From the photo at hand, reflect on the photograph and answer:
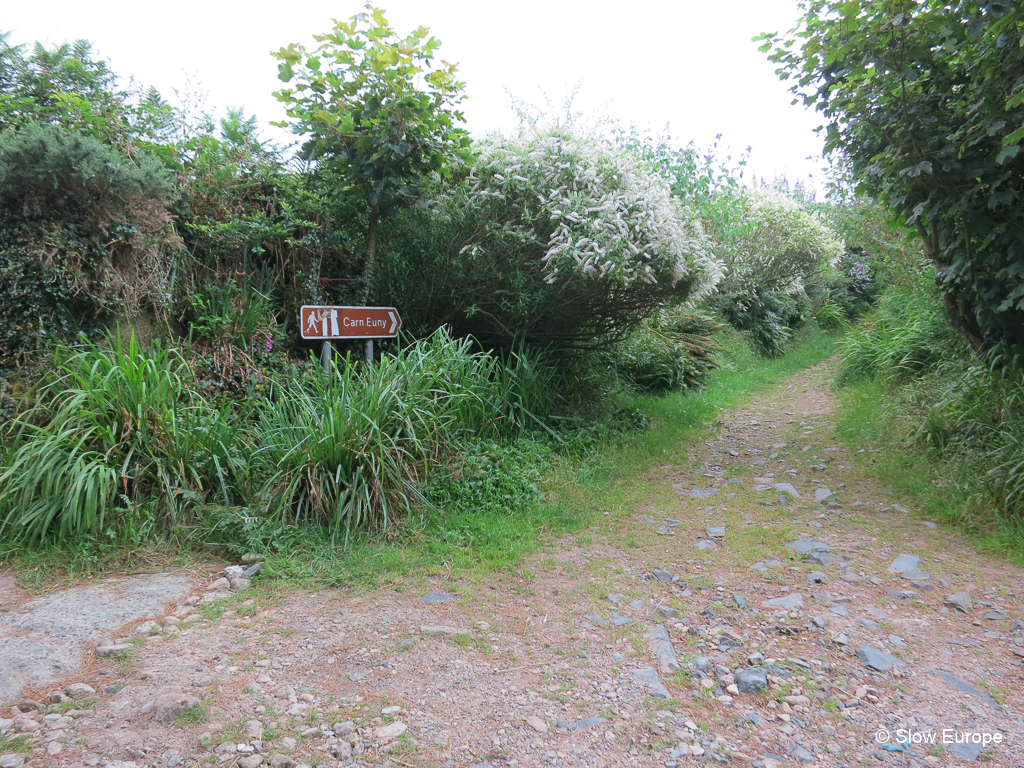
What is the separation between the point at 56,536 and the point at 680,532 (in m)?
4.25

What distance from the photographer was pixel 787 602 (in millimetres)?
3791

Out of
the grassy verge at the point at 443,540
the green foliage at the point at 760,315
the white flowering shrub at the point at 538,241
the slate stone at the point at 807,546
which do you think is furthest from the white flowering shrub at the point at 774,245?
the slate stone at the point at 807,546

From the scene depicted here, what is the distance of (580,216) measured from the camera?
6.39 meters

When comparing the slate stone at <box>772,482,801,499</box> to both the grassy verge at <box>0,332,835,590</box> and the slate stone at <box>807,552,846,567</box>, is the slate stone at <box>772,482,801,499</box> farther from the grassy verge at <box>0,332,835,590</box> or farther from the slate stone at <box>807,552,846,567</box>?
the slate stone at <box>807,552,846,567</box>

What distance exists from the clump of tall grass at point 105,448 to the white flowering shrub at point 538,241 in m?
2.68

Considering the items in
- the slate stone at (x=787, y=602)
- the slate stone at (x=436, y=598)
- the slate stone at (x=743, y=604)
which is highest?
the slate stone at (x=787, y=602)

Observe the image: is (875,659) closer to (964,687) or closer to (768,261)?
(964,687)

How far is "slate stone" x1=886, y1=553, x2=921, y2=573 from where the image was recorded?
422cm

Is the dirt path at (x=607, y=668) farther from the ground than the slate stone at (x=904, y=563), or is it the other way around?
the slate stone at (x=904, y=563)

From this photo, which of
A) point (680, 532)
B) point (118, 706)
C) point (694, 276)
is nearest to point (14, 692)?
point (118, 706)

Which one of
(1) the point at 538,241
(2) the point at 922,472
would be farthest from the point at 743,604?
(1) the point at 538,241

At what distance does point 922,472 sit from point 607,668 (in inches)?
162

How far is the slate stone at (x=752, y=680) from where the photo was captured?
296 cm

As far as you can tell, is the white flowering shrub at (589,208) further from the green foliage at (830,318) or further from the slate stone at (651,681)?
the green foliage at (830,318)
